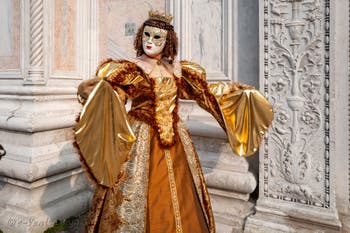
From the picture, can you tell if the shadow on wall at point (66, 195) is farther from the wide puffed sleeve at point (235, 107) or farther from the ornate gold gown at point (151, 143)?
the wide puffed sleeve at point (235, 107)

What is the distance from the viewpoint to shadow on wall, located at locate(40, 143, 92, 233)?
233cm

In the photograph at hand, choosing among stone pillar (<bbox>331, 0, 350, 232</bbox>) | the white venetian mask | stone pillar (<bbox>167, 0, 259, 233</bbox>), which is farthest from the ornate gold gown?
stone pillar (<bbox>331, 0, 350, 232</bbox>)

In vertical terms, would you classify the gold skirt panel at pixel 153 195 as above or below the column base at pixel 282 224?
above

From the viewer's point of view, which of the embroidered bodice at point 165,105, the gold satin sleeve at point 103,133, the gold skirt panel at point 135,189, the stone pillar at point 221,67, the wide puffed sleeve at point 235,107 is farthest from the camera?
the stone pillar at point 221,67

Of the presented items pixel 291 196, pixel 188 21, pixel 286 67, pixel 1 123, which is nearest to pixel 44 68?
pixel 1 123

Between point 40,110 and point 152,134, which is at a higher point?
point 40,110

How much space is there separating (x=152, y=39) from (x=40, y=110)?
4.20ft

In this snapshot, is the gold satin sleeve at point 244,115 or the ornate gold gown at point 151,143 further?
the gold satin sleeve at point 244,115

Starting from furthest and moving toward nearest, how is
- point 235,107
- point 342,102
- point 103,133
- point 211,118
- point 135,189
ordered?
point 211,118 → point 342,102 → point 235,107 → point 135,189 → point 103,133

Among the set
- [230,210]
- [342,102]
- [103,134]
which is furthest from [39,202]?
[342,102]

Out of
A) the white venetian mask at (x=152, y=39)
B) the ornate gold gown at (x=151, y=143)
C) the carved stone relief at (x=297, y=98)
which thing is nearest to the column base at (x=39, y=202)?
the ornate gold gown at (x=151, y=143)

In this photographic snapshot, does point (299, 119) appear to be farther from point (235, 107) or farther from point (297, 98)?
point (235, 107)

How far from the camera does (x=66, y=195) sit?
2.51m

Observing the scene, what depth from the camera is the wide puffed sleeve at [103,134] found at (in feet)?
4.58
